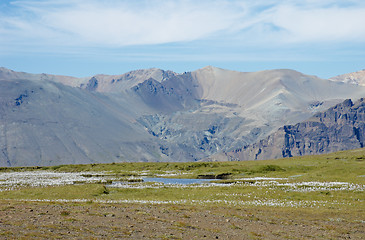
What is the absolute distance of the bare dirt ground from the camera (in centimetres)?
3172

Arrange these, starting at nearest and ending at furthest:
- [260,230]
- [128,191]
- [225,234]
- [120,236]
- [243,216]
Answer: [120,236]
[225,234]
[260,230]
[243,216]
[128,191]

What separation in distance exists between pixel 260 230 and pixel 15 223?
18.7 m

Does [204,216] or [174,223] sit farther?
[204,216]

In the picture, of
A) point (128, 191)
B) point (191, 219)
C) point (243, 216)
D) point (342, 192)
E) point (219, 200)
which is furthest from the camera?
point (128, 191)

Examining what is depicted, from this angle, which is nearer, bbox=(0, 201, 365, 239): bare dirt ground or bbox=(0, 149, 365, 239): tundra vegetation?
bbox=(0, 201, 365, 239): bare dirt ground

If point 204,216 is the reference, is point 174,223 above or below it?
above

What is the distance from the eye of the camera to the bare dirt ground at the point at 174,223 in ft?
104

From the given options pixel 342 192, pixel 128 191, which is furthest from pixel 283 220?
pixel 128 191

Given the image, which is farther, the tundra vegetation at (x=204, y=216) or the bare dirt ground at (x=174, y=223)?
the tundra vegetation at (x=204, y=216)

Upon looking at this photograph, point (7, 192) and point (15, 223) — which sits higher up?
point (15, 223)

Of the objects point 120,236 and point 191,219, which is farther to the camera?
point 191,219

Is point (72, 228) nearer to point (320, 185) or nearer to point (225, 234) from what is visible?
point (225, 234)

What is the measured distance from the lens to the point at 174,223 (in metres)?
37.3

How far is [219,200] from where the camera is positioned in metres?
59.5
